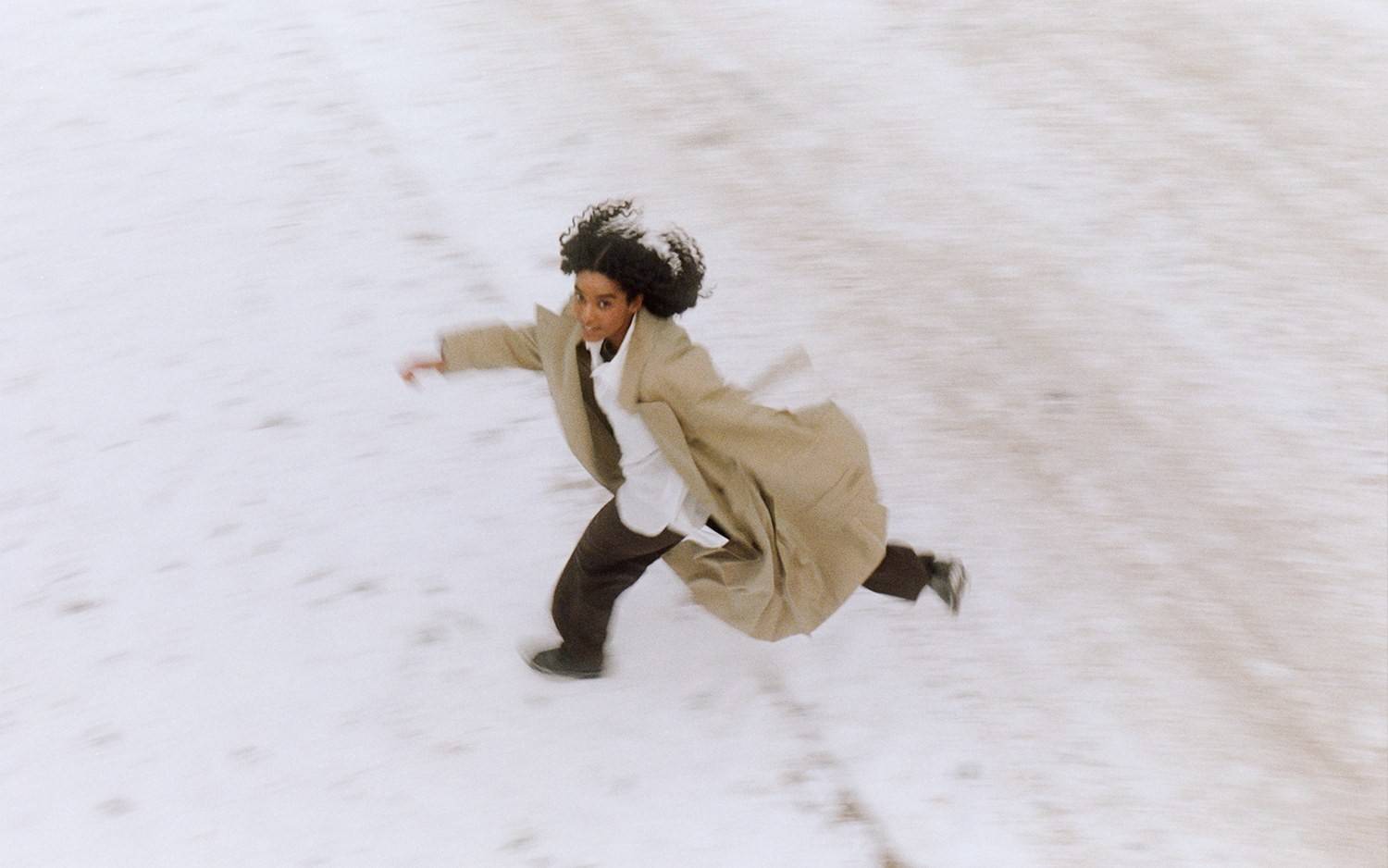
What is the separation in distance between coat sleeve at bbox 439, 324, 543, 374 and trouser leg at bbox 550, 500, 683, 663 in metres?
0.47

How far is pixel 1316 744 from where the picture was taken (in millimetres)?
3834

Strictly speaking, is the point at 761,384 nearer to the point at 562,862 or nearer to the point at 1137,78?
the point at 562,862

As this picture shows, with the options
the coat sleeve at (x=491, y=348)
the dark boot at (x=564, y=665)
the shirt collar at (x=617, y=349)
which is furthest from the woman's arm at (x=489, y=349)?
the dark boot at (x=564, y=665)

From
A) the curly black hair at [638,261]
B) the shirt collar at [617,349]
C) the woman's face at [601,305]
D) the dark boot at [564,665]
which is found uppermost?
the curly black hair at [638,261]

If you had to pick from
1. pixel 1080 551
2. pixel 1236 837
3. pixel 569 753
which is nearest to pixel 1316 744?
pixel 1236 837

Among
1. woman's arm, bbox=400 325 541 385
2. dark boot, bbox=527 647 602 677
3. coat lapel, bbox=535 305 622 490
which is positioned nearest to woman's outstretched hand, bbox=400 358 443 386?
woman's arm, bbox=400 325 541 385

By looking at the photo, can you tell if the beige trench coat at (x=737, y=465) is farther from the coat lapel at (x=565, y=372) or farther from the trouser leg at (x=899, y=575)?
the trouser leg at (x=899, y=575)

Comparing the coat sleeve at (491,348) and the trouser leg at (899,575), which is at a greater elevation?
the coat sleeve at (491,348)

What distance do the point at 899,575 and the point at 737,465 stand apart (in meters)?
0.71

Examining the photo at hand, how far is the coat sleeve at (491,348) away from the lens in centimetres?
→ 347

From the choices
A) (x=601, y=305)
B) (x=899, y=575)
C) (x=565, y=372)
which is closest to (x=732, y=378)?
(x=899, y=575)

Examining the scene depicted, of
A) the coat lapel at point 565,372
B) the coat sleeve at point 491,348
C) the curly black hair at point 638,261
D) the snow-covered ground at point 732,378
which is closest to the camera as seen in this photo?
the curly black hair at point 638,261

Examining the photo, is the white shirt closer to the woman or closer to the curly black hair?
the woman

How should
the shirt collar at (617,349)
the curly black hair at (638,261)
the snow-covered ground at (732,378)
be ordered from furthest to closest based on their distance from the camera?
1. the snow-covered ground at (732,378)
2. the shirt collar at (617,349)
3. the curly black hair at (638,261)
